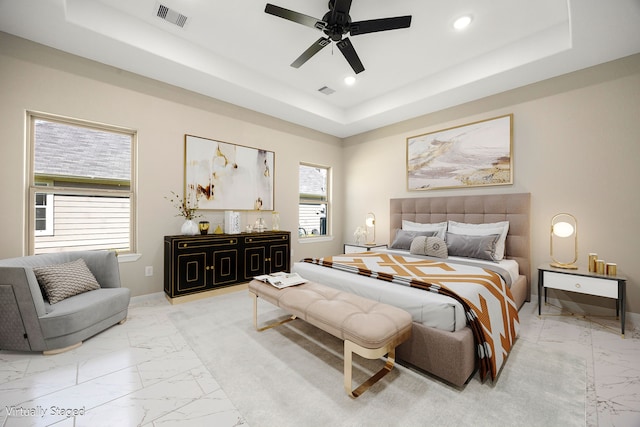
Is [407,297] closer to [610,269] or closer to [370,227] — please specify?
[610,269]

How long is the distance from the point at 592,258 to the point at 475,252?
1.06m

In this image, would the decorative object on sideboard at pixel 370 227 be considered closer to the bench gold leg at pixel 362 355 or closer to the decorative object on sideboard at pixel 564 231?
the decorative object on sideboard at pixel 564 231

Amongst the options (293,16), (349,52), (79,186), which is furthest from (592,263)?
(79,186)

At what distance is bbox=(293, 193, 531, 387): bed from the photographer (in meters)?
1.78

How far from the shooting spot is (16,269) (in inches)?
79.8

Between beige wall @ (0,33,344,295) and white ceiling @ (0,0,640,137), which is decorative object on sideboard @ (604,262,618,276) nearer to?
white ceiling @ (0,0,640,137)

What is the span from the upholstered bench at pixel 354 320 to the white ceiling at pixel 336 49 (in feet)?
9.11

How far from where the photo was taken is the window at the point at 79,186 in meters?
2.89

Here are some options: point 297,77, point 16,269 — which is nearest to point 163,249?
point 16,269

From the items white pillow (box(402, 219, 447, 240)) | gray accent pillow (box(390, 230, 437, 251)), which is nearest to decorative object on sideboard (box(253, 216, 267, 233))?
gray accent pillow (box(390, 230, 437, 251))

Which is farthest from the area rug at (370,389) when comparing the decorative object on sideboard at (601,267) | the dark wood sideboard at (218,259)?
the decorative object on sideboard at (601,267)

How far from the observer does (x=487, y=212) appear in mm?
3754

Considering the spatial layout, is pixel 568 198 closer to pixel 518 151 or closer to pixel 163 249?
pixel 518 151

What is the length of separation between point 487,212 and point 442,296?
2399mm
